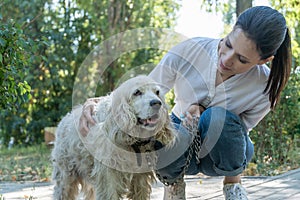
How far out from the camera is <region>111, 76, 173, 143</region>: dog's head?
8.38 ft

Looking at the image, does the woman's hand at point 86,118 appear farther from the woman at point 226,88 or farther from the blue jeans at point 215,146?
the blue jeans at point 215,146

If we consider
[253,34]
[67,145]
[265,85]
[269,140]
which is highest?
[253,34]

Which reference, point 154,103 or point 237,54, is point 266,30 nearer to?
point 237,54

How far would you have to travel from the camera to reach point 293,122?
21.4 ft

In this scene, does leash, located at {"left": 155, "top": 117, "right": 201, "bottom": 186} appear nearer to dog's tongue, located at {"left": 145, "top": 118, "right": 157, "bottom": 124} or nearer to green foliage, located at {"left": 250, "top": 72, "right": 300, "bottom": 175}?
dog's tongue, located at {"left": 145, "top": 118, "right": 157, "bottom": 124}

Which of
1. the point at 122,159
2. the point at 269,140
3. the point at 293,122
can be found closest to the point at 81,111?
the point at 122,159

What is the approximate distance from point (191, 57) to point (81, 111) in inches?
29.4

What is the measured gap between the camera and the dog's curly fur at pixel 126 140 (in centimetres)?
259

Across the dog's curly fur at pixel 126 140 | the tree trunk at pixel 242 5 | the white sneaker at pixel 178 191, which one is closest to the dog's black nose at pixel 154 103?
the dog's curly fur at pixel 126 140

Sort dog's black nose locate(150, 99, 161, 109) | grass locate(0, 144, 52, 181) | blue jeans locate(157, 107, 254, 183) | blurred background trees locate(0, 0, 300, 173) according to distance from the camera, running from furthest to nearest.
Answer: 1. blurred background trees locate(0, 0, 300, 173)
2. grass locate(0, 144, 52, 181)
3. blue jeans locate(157, 107, 254, 183)
4. dog's black nose locate(150, 99, 161, 109)

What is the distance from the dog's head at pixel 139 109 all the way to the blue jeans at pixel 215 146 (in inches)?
8.5

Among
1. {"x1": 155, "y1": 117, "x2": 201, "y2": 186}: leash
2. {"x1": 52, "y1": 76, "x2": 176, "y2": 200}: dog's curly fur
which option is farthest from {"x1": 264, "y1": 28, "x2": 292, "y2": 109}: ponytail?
{"x1": 52, "y1": 76, "x2": 176, "y2": 200}: dog's curly fur

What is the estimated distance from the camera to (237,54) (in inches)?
106

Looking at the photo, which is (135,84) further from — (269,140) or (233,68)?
(269,140)
